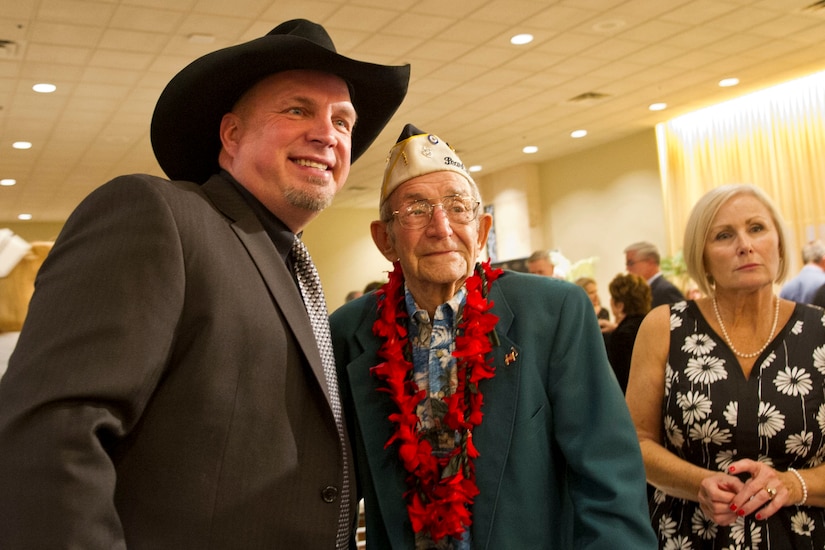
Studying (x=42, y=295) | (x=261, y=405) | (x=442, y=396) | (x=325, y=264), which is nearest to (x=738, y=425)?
(x=442, y=396)

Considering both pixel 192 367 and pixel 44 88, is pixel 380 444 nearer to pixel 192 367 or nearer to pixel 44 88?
pixel 192 367

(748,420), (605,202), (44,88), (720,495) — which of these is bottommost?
(720,495)

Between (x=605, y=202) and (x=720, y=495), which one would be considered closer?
(x=720, y=495)

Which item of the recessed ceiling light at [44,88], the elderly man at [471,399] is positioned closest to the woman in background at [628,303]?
the elderly man at [471,399]

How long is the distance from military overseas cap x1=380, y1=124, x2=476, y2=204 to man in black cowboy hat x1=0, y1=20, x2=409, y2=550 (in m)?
0.27

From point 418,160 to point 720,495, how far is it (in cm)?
118

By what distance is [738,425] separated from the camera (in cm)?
223

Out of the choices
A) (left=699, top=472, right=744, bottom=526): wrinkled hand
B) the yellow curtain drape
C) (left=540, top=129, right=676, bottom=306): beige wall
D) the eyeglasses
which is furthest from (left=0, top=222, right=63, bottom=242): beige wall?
(left=699, top=472, right=744, bottom=526): wrinkled hand

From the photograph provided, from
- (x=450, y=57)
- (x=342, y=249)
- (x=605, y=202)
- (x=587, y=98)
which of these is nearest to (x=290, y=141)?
(x=450, y=57)

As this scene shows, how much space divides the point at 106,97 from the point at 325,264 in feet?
31.8

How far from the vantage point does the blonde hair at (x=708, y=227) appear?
97.0 inches

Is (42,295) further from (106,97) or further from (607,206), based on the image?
(607,206)

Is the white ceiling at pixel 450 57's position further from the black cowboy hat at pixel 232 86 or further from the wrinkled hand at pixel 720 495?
the wrinkled hand at pixel 720 495

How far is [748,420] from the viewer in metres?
2.23
